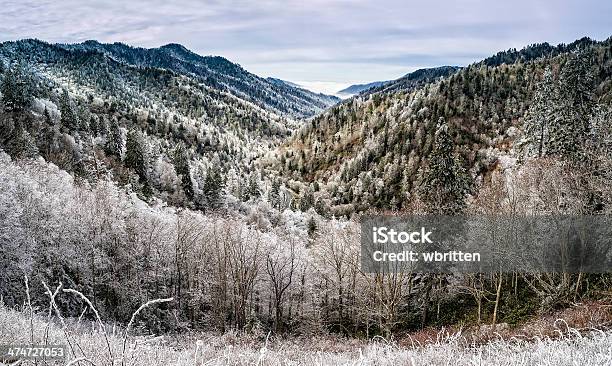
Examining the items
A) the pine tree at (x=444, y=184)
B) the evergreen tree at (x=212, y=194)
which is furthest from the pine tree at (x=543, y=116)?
the evergreen tree at (x=212, y=194)

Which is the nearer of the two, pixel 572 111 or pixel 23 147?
pixel 23 147

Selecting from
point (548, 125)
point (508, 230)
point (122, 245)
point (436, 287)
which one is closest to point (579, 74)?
point (548, 125)

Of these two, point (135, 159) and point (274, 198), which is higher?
point (135, 159)

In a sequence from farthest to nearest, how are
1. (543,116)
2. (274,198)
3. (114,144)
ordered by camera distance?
1. (274,198)
2. (114,144)
3. (543,116)

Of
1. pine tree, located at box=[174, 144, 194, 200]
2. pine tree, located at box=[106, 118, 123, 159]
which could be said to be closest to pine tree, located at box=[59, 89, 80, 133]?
pine tree, located at box=[106, 118, 123, 159]

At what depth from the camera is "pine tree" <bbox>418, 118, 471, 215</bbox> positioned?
34875 mm

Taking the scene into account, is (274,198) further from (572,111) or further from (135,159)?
(572,111)

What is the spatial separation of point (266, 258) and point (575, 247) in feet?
77.9

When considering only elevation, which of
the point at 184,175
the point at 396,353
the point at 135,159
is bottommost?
the point at 396,353

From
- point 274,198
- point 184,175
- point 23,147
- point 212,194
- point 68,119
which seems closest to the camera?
point 23,147

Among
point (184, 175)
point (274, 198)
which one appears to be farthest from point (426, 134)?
point (184, 175)

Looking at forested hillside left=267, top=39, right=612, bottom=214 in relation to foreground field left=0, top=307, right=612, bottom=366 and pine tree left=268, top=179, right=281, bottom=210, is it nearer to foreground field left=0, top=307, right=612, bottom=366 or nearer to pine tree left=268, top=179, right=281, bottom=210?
pine tree left=268, top=179, right=281, bottom=210

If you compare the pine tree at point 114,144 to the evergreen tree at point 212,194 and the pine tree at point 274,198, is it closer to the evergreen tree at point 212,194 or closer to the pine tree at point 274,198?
the evergreen tree at point 212,194

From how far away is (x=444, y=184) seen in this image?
35.8 m
